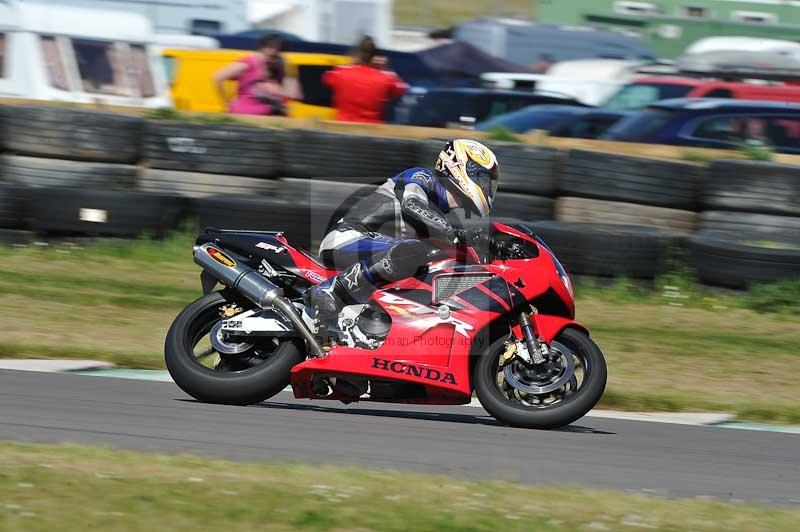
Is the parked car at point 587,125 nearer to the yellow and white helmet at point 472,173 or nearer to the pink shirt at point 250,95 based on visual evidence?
the pink shirt at point 250,95

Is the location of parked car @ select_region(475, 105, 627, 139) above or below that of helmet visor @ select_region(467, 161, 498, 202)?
below

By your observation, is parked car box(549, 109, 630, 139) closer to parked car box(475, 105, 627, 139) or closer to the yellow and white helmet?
parked car box(475, 105, 627, 139)

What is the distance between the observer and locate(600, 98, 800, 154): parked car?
11.3 meters

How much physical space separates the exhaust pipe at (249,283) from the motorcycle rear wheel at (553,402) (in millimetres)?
774

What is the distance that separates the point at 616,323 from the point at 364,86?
3712 millimetres

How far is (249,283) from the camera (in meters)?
6.08

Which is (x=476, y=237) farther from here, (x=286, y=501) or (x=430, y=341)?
(x=286, y=501)

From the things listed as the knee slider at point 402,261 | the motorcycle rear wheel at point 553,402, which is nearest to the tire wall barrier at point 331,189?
the knee slider at point 402,261

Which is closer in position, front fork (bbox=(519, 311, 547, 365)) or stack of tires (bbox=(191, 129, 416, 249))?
front fork (bbox=(519, 311, 547, 365))

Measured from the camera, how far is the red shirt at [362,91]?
37.7 ft

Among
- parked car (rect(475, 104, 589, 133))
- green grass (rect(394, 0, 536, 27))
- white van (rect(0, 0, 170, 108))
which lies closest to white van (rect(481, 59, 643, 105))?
parked car (rect(475, 104, 589, 133))

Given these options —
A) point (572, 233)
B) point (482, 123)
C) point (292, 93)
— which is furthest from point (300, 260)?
point (482, 123)

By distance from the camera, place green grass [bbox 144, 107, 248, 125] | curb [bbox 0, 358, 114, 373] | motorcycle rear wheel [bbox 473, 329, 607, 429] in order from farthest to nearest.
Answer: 1. green grass [bbox 144, 107, 248, 125]
2. curb [bbox 0, 358, 114, 373]
3. motorcycle rear wheel [bbox 473, 329, 607, 429]

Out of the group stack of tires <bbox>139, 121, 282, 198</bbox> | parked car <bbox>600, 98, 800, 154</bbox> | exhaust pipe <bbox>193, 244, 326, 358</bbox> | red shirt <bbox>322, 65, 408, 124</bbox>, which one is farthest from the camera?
red shirt <bbox>322, 65, 408, 124</bbox>
